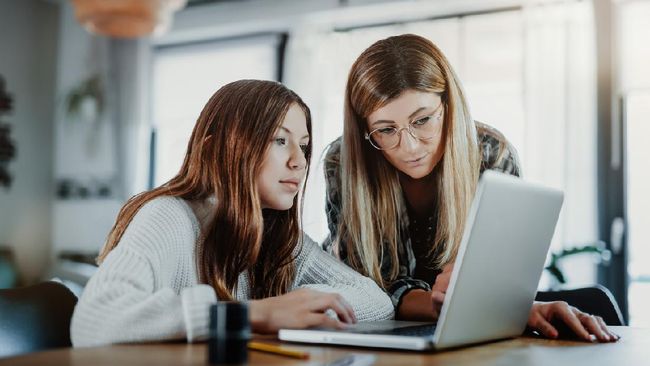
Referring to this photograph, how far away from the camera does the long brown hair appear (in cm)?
148

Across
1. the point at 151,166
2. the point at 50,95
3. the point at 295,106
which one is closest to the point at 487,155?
the point at 295,106

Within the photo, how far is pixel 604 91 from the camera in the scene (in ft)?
13.4

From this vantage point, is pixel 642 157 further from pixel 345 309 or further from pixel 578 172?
pixel 345 309

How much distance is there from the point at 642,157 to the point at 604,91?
1.31ft

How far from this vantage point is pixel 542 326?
4.60 feet

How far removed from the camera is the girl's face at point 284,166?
165 centimetres

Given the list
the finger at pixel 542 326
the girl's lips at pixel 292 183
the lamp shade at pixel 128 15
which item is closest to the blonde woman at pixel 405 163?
the girl's lips at pixel 292 183

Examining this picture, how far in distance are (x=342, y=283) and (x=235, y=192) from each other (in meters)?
0.32

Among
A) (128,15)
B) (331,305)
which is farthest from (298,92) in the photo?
(331,305)

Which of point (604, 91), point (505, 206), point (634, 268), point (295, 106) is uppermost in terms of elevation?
point (604, 91)

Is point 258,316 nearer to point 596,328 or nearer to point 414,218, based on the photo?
point 596,328

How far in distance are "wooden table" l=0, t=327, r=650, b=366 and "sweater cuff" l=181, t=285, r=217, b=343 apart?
0.02 metres

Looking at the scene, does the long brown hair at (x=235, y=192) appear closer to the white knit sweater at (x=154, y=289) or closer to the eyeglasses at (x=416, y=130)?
the white knit sweater at (x=154, y=289)

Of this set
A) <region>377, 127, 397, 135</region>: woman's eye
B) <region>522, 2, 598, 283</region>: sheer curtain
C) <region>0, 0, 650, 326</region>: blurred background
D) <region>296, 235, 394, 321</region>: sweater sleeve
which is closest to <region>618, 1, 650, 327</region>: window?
<region>0, 0, 650, 326</region>: blurred background
